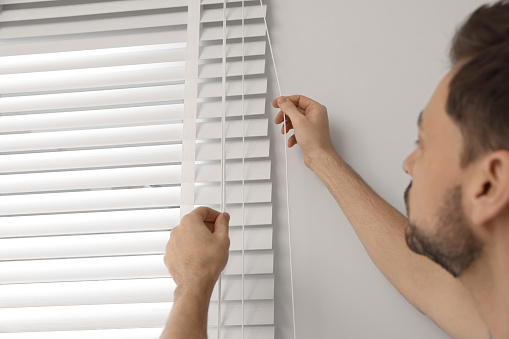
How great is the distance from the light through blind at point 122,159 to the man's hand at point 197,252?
0.10m

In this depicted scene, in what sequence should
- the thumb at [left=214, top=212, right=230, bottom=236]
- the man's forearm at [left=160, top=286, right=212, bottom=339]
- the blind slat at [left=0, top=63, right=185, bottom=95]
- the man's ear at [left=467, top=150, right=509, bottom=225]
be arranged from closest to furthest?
1. the man's ear at [left=467, top=150, right=509, bottom=225]
2. the man's forearm at [left=160, top=286, right=212, bottom=339]
3. the thumb at [left=214, top=212, right=230, bottom=236]
4. the blind slat at [left=0, top=63, right=185, bottom=95]

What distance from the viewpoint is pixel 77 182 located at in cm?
112

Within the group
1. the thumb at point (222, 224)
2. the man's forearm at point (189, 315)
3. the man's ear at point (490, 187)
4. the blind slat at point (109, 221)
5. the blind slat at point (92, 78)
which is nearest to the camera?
the man's ear at point (490, 187)

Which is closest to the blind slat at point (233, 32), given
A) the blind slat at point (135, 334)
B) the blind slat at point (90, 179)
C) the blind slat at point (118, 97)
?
the blind slat at point (118, 97)

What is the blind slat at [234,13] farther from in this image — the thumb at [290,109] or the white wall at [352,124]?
the thumb at [290,109]

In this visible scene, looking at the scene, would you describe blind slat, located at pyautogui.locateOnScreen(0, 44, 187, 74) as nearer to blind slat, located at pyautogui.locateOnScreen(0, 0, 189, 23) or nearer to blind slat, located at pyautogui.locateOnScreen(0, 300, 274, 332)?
blind slat, located at pyautogui.locateOnScreen(0, 0, 189, 23)

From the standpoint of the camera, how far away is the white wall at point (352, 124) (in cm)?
102

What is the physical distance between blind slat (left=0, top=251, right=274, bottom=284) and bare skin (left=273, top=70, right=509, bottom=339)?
21 cm

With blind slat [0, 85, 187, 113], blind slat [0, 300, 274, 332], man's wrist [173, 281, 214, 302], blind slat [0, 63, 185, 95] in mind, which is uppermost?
blind slat [0, 63, 185, 95]

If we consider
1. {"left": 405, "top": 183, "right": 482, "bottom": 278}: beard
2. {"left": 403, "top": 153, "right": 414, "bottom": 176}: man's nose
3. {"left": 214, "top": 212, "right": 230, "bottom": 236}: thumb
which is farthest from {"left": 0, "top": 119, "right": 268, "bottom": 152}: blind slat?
{"left": 405, "top": 183, "right": 482, "bottom": 278}: beard

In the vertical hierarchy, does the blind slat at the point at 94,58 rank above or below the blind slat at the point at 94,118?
above

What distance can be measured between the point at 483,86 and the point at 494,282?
0.28 m

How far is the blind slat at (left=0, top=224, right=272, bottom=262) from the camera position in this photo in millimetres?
1051

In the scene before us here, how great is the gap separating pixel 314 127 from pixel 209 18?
37 centimetres
